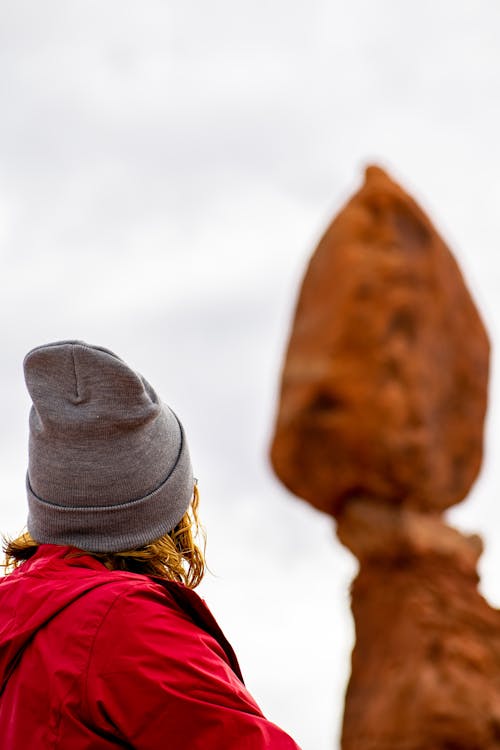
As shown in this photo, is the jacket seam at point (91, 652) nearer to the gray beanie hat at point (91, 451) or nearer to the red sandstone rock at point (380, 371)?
the gray beanie hat at point (91, 451)

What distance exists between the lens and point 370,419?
508cm

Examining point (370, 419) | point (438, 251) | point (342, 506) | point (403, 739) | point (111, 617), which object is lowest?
point (403, 739)

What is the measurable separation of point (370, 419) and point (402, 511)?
355 mm

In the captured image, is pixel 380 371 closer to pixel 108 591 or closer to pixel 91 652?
pixel 108 591

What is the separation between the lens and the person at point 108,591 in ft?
17.4

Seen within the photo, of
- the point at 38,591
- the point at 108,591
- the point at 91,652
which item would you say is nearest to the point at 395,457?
the point at 108,591

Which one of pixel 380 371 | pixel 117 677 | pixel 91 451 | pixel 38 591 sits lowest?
pixel 117 677

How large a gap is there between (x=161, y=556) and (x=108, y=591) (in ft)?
2.02

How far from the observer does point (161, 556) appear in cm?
605

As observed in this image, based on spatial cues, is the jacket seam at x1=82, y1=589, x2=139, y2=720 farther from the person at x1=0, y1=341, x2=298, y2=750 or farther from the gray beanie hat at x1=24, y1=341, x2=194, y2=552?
the gray beanie hat at x1=24, y1=341, x2=194, y2=552

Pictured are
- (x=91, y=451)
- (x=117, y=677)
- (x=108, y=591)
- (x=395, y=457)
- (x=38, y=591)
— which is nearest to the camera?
(x=395, y=457)

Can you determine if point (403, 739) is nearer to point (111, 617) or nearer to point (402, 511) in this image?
point (402, 511)

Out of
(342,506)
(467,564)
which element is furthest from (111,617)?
(467,564)

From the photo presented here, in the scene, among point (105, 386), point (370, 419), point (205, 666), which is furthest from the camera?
point (105, 386)
